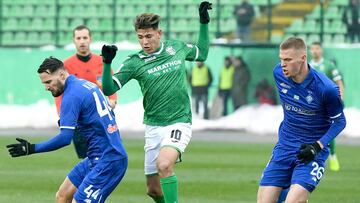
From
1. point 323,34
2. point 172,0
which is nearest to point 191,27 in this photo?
point 172,0

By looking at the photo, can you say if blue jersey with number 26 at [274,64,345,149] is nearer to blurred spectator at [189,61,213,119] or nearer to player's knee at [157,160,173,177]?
player's knee at [157,160,173,177]

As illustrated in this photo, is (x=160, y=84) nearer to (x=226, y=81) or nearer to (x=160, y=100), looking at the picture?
(x=160, y=100)

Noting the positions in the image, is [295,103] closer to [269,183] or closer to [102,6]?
[269,183]

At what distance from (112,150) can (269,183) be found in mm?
1489

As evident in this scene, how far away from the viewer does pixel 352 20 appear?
102ft

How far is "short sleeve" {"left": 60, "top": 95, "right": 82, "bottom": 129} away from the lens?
966cm

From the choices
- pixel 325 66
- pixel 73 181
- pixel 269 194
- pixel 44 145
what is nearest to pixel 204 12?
pixel 73 181

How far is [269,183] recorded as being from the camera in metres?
9.84

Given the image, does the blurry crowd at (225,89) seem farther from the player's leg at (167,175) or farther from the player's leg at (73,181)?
the player's leg at (73,181)

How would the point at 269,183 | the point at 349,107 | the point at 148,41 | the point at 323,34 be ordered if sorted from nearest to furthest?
the point at 269,183, the point at 148,41, the point at 349,107, the point at 323,34

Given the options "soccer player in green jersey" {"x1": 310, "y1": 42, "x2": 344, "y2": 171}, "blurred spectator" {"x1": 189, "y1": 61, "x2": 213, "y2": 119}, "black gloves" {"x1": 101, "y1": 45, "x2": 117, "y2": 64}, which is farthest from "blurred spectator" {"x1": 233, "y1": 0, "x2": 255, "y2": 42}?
"black gloves" {"x1": 101, "y1": 45, "x2": 117, "y2": 64}

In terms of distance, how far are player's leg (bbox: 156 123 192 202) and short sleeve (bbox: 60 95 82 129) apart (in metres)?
1.74

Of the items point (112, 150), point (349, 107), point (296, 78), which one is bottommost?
point (349, 107)

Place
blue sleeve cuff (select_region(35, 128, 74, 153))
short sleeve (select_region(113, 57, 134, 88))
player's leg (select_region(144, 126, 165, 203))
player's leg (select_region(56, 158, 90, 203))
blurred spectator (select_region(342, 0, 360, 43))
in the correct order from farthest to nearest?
1. blurred spectator (select_region(342, 0, 360, 43))
2. player's leg (select_region(144, 126, 165, 203))
3. short sleeve (select_region(113, 57, 134, 88))
4. player's leg (select_region(56, 158, 90, 203))
5. blue sleeve cuff (select_region(35, 128, 74, 153))
